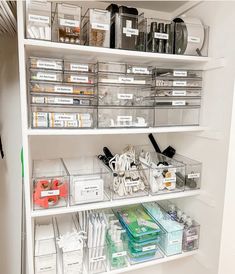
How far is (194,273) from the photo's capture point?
1.39 metres

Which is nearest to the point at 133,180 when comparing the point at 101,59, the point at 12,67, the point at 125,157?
the point at 125,157

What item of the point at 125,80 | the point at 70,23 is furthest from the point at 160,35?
the point at 70,23

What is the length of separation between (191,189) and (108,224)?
1.60 ft

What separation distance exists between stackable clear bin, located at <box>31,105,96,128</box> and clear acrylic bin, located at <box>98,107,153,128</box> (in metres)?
0.05

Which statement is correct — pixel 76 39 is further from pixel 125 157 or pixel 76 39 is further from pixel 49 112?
pixel 125 157

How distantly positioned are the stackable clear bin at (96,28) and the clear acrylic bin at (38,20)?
0.17m

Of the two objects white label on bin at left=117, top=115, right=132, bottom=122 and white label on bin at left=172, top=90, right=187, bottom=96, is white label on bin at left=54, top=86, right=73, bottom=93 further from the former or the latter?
white label on bin at left=172, top=90, right=187, bottom=96

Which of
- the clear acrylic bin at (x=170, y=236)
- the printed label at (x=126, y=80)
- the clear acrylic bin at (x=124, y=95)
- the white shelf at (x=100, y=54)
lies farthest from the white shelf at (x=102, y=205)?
the white shelf at (x=100, y=54)

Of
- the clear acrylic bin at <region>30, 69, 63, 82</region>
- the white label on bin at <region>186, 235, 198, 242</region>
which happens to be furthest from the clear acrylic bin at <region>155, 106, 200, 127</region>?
the white label on bin at <region>186, 235, 198, 242</region>

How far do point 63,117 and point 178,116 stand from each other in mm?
632

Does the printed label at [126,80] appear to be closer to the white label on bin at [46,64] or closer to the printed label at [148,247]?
the white label on bin at [46,64]

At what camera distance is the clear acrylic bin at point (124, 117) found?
1.08 m

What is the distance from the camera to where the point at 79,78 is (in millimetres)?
1008

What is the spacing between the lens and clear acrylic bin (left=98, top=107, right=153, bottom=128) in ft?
3.54
